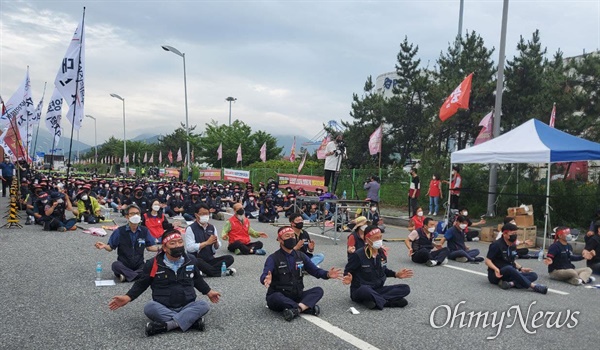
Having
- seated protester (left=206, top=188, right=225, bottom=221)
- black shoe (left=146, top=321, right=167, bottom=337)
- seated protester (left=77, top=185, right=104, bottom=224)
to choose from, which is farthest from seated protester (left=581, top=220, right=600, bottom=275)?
seated protester (left=77, top=185, right=104, bottom=224)

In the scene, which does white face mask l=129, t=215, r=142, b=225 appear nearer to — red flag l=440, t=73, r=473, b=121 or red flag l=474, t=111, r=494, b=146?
red flag l=440, t=73, r=473, b=121

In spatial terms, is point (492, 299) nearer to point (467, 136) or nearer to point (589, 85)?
point (589, 85)

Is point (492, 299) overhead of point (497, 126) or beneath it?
beneath

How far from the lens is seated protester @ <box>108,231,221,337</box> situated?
5379mm

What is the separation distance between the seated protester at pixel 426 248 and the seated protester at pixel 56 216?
9578mm

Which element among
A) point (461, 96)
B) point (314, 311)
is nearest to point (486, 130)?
point (461, 96)

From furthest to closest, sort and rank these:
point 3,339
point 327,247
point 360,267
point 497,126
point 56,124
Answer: point 56,124
point 497,126
point 327,247
point 360,267
point 3,339

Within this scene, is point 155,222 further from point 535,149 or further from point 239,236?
point 535,149

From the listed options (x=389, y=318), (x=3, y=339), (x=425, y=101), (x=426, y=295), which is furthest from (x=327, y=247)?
(x=425, y=101)

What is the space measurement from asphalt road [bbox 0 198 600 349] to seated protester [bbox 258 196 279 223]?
913 centimetres

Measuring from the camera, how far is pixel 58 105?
17.8 metres

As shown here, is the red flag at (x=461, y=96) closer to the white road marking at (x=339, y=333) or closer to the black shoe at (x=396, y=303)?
the black shoe at (x=396, y=303)

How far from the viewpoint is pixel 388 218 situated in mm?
19031

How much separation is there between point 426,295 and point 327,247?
5092 millimetres
